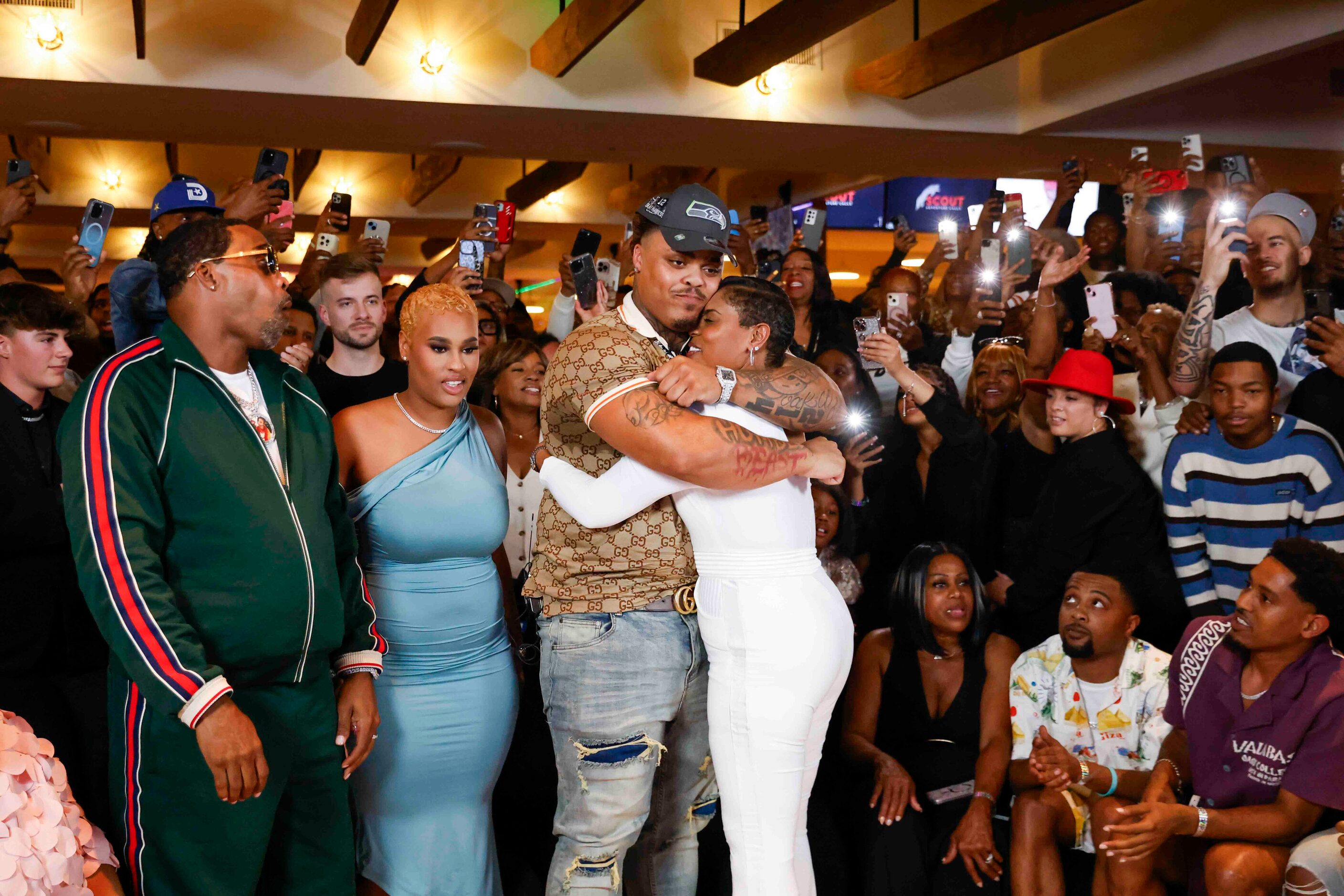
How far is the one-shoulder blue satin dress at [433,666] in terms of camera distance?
7.26 feet

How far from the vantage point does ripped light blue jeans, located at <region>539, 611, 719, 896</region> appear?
79.7 inches

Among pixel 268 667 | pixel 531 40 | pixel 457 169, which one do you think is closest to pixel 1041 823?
pixel 268 667

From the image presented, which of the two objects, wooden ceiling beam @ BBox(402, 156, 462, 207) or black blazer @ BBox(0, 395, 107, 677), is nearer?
black blazer @ BBox(0, 395, 107, 677)

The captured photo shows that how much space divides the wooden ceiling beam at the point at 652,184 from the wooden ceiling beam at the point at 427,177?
1.37m

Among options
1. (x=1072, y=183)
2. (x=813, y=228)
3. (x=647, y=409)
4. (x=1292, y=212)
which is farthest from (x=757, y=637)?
(x=1072, y=183)

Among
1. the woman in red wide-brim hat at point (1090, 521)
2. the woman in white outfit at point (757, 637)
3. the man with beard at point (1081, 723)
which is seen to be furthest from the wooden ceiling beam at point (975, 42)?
the woman in white outfit at point (757, 637)

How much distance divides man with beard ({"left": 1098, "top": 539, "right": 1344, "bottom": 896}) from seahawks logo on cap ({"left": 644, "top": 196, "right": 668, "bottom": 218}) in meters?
1.61

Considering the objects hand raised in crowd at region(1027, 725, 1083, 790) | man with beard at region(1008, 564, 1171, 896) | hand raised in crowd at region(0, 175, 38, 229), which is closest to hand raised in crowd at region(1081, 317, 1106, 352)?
man with beard at region(1008, 564, 1171, 896)

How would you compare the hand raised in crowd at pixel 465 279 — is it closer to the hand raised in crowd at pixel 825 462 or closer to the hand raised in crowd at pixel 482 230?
the hand raised in crowd at pixel 482 230

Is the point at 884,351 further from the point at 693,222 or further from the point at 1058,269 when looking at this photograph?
the point at 693,222

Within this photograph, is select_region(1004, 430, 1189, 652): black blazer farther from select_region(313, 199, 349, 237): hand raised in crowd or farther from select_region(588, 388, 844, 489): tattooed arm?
select_region(313, 199, 349, 237): hand raised in crowd

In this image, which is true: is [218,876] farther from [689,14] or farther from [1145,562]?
[689,14]

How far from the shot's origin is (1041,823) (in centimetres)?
274

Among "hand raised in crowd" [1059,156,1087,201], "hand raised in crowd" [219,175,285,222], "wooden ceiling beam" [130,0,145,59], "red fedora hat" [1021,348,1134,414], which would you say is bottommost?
"red fedora hat" [1021,348,1134,414]
